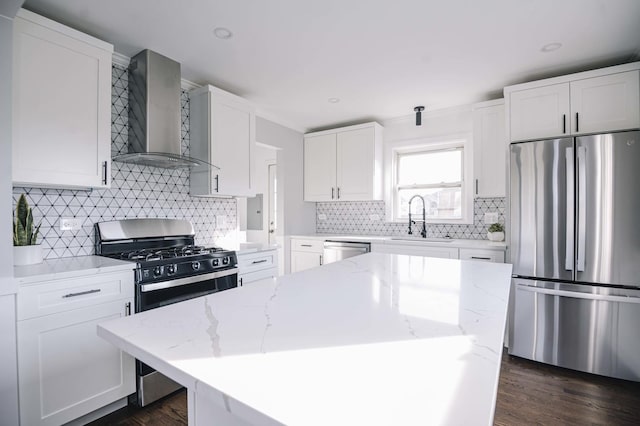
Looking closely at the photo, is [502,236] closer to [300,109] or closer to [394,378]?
[300,109]

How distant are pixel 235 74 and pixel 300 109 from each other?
1.08m

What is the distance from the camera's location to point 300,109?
3.79 meters

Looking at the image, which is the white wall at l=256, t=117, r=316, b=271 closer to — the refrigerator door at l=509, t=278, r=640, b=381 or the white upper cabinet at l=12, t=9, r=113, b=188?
the white upper cabinet at l=12, t=9, r=113, b=188

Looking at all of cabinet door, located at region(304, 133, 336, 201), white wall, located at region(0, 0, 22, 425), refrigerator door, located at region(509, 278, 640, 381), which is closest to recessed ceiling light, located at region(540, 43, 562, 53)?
refrigerator door, located at region(509, 278, 640, 381)

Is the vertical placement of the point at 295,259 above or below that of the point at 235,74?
below

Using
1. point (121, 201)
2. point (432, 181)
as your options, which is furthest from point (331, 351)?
point (432, 181)

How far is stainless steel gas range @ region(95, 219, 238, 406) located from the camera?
6.63 feet

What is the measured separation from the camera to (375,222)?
14.3 feet

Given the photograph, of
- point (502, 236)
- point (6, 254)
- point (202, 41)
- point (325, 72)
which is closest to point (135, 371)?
point (6, 254)

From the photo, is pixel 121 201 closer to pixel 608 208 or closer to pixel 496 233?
pixel 496 233

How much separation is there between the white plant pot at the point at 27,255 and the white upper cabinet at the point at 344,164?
3060 millimetres

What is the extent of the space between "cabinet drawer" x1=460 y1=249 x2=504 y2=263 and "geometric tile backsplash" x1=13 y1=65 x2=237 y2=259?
2447 millimetres

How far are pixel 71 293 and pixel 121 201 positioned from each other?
934mm

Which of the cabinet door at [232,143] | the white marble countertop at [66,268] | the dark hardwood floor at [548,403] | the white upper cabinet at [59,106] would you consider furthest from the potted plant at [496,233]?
the white upper cabinet at [59,106]
